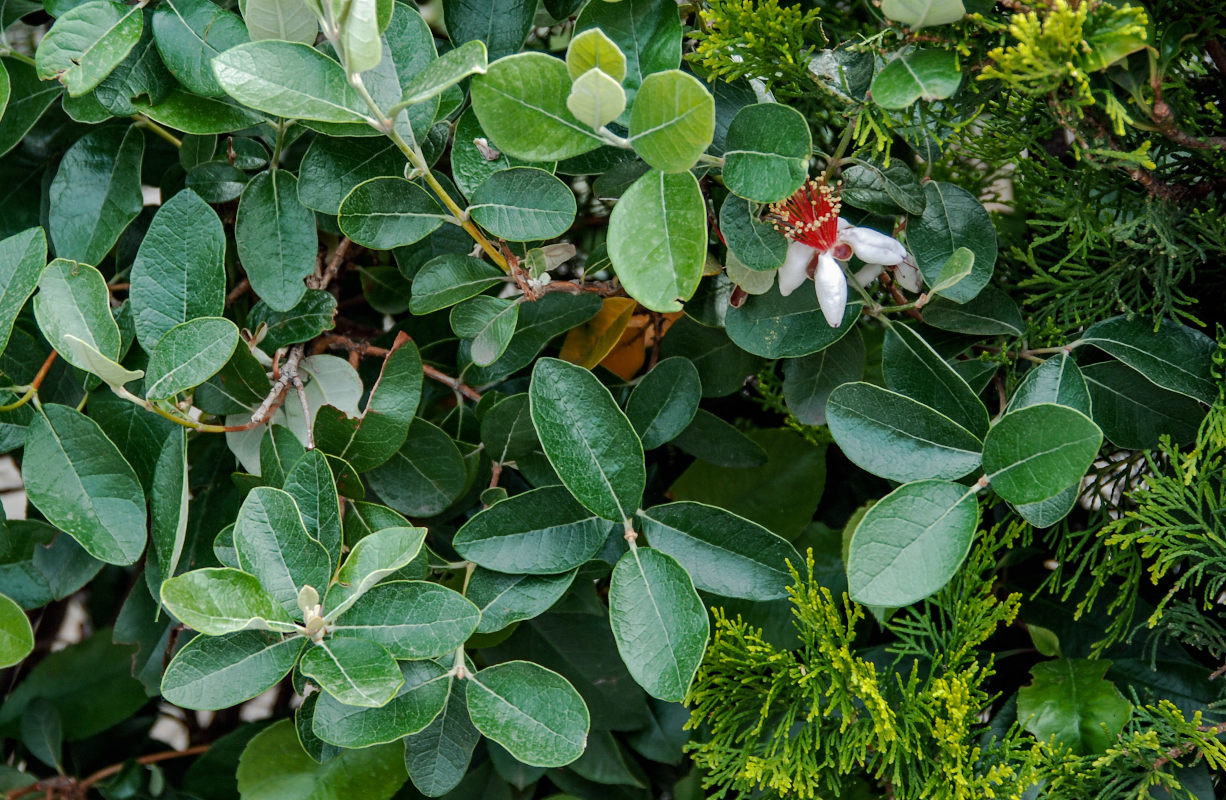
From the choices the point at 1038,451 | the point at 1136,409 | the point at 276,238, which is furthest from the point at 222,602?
the point at 1136,409

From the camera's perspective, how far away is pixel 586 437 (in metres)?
0.57

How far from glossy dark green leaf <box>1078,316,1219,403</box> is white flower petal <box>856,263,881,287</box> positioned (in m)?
0.14

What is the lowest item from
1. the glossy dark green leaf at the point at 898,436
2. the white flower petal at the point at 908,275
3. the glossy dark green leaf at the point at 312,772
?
the glossy dark green leaf at the point at 312,772

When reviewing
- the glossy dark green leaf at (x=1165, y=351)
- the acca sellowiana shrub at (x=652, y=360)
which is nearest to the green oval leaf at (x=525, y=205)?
the acca sellowiana shrub at (x=652, y=360)

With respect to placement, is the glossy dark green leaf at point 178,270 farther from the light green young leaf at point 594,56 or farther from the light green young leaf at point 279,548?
the light green young leaf at point 594,56

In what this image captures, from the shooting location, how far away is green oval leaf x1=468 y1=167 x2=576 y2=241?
1.76ft

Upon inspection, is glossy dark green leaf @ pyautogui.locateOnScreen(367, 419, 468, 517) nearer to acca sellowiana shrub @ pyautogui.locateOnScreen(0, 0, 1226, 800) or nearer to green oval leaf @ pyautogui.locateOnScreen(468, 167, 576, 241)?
acca sellowiana shrub @ pyautogui.locateOnScreen(0, 0, 1226, 800)

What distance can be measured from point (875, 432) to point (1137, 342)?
0.18 meters

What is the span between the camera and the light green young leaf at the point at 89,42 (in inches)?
21.3

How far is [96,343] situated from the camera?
574mm

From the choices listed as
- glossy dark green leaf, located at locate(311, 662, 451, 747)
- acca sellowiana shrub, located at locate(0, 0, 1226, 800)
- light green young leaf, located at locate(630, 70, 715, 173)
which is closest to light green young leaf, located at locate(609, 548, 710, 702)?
acca sellowiana shrub, located at locate(0, 0, 1226, 800)

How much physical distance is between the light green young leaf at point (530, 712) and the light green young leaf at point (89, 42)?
1.40ft

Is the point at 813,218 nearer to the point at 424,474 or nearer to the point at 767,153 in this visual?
the point at 767,153

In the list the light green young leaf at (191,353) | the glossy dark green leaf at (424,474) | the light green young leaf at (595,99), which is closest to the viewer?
the light green young leaf at (595,99)
